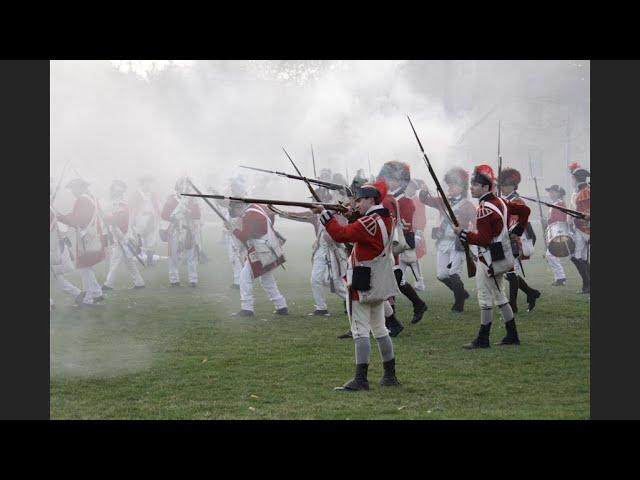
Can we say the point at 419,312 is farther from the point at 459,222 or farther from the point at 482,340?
the point at 459,222

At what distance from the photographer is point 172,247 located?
18.6 metres

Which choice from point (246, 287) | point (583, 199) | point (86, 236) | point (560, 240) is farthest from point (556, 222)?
point (86, 236)

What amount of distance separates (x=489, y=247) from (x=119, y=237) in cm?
1081

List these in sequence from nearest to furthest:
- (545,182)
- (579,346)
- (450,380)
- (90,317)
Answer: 1. (450,380)
2. (579,346)
3. (90,317)
4. (545,182)

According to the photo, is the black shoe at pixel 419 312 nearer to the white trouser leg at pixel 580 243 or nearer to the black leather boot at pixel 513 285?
the black leather boot at pixel 513 285

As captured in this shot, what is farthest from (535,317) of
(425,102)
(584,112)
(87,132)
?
(584,112)

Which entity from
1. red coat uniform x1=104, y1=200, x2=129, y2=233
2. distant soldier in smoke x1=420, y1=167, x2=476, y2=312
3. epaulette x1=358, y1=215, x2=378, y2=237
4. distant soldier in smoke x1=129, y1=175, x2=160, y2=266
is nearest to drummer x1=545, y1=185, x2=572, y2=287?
distant soldier in smoke x1=420, y1=167, x2=476, y2=312

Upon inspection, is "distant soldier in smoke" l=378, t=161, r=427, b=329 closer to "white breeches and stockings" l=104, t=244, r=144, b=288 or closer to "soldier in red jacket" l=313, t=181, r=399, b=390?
"soldier in red jacket" l=313, t=181, r=399, b=390

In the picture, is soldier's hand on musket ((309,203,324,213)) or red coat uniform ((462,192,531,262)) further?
red coat uniform ((462,192,531,262))

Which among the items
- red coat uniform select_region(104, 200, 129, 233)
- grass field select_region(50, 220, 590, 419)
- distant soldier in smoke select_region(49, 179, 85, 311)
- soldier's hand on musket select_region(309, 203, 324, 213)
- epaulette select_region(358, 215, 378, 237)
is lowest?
grass field select_region(50, 220, 590, 419)

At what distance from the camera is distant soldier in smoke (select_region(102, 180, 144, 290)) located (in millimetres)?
18109

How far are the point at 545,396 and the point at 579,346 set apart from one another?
8.82 feet

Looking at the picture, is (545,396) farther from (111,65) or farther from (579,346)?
(111,65)

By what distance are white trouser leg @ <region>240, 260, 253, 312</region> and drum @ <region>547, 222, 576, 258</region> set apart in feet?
21.8
